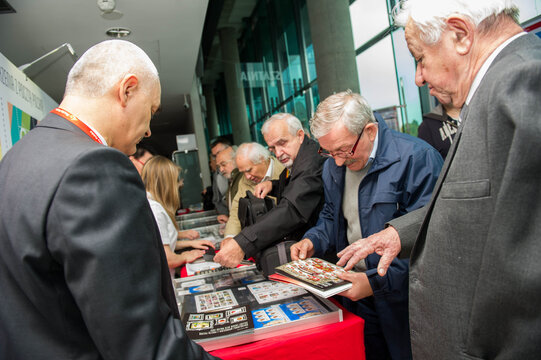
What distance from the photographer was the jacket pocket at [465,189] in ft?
2.49

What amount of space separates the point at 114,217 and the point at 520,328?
847 mm

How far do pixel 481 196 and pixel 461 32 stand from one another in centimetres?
43

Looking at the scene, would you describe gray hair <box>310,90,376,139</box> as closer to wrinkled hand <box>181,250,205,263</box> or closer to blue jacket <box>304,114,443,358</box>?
blue jacket <box>304,114,443,358</box>

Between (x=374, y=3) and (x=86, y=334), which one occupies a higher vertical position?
(x=374, y=3)

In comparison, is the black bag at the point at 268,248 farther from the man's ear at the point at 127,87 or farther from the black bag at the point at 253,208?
the man's ear at the point at 127,87

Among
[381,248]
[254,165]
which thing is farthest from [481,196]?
[254,165]

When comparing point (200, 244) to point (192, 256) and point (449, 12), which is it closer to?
point (192, 256)

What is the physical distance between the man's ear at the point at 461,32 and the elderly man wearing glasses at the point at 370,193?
0.83 metres

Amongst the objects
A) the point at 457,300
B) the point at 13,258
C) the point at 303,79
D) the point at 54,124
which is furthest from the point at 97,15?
the point at 303,79

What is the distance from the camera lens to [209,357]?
0.88 m

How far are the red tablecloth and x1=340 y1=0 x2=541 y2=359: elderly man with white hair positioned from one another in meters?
0.41

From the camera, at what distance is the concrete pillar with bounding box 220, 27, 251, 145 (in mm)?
10969

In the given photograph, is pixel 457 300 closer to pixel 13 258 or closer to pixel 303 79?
pixel 13 258

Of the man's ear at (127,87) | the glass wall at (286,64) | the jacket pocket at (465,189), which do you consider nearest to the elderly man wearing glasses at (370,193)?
the jacket pocket at (465,189)
